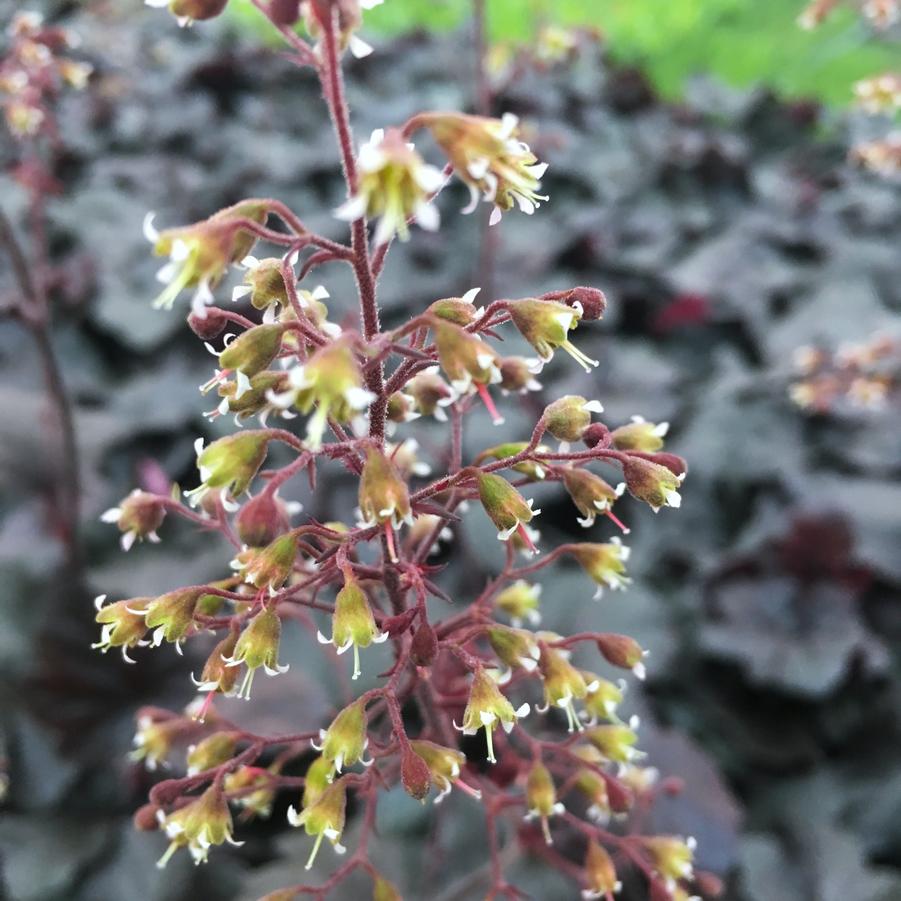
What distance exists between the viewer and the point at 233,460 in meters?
1.09

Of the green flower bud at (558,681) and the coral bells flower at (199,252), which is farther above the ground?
the coral bells flower at (199,252)

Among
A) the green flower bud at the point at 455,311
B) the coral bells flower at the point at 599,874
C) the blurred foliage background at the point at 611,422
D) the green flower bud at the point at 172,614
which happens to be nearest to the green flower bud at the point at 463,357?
the green flower bud at the point at 455,311

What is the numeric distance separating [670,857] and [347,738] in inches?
26.5

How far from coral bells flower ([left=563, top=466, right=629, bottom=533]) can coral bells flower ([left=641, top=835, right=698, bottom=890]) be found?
0.64m

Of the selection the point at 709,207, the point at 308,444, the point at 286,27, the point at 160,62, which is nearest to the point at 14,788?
the point at 308,444

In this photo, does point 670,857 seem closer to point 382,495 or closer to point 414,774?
point 414,774

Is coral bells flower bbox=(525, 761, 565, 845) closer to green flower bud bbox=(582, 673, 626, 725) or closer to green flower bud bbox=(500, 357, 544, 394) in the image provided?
green flower bud bbox=(582, 673, 626, 725)

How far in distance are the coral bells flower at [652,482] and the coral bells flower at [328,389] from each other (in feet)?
1.39

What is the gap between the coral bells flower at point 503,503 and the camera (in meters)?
1.11

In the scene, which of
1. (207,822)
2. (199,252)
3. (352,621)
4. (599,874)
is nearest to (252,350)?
(199,252)

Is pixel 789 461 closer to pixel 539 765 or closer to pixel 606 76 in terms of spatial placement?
pixel 539 765

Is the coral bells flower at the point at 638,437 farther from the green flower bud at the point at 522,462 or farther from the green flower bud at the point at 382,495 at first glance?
the green flower bud at the point at 382,495

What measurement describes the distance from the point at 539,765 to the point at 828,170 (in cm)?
517

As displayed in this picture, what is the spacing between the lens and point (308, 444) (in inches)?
37.2
